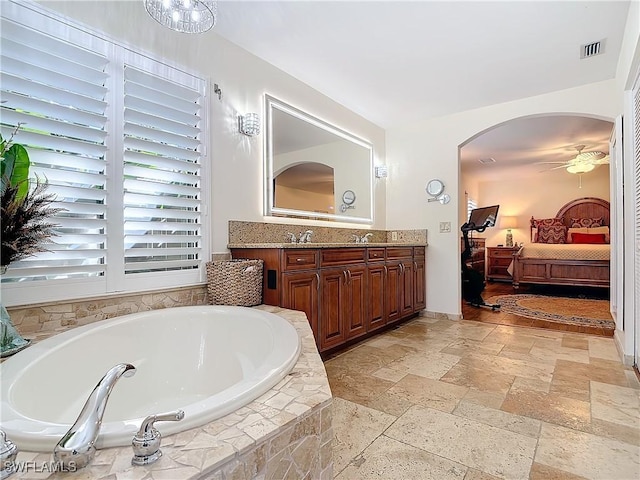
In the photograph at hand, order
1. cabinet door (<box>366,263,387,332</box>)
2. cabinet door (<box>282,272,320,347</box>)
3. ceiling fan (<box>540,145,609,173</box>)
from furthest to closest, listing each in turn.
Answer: ceiling fan (<box>540,145,609,173</box>) → cabinet door (<box>366,263,387,332</box>) → cabinet door (<box>282,272,320,347</box>)

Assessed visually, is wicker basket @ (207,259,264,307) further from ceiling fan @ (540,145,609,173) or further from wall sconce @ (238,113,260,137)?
ceiling fan @ (540,145,609,173)

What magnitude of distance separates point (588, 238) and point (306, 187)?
636 cm

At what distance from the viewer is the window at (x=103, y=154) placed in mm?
1627

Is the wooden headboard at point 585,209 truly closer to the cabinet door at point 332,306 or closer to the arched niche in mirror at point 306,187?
the arched niche in mirror at point 306,187

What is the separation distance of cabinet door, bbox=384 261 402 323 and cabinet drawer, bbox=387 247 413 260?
0.08 metres

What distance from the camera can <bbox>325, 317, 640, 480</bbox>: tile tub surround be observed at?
145 centimetres

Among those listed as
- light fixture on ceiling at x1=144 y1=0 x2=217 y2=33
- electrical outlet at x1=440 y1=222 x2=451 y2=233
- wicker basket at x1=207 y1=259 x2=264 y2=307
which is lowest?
wicker basket at x1=207 y1=259 x2=264 y2=307

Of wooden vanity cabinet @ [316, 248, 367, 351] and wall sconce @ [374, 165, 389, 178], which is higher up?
wall sconce @ [374, 165, 389, 178]

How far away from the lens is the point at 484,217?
4.89 meters

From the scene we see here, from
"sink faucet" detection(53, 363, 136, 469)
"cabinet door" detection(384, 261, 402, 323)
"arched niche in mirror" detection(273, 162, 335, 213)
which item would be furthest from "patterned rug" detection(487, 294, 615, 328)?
"sink faucet" detection(53, 363, 136, 469)

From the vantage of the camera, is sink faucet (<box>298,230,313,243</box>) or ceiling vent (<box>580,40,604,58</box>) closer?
ceiling vent (<box>580,40,604,58</box>)

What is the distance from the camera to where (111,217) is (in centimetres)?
189

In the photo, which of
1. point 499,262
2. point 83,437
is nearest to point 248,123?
point 83,437

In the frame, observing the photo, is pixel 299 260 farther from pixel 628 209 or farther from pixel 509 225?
pixel 509 225
